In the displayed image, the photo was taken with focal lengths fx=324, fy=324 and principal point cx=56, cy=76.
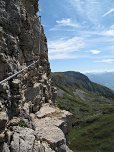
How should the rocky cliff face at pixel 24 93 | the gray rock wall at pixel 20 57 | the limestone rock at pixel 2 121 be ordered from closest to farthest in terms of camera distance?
the limestone rock at pixel 2 121, the rocky cliff face at pixel 24 93, the gray rock wall at pixel 20 57

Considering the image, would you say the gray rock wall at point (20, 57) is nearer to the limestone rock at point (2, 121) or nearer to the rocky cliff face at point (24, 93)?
the rocky cliff face at point (24, 93)

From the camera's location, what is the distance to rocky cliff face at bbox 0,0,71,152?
99.5ft

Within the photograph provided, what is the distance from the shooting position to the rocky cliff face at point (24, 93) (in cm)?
3034

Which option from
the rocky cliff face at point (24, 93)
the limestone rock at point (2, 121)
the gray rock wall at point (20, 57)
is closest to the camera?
the limestone rock at point (2, 121)

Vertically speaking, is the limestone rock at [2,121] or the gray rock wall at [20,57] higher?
the gray rock wall at [20,57]

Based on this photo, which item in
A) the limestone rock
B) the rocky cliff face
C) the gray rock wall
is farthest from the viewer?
the gray rock wall

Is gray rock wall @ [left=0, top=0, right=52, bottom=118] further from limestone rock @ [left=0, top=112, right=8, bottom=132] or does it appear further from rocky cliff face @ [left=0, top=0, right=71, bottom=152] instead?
limestone rock @ [left=0, top=112, right=8, bottom=132]

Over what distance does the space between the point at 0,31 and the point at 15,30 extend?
3.90 metres

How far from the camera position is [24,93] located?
135ft

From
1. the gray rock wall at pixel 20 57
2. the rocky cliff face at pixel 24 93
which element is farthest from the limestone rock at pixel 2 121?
the gray rock wall at pixel 20 57

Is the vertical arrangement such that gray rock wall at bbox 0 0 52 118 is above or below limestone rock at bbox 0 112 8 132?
above

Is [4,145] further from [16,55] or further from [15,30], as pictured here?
[15,30]

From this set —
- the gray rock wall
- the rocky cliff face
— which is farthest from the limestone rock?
the gray rock wall

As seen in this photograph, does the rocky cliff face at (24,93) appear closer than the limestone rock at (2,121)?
No
